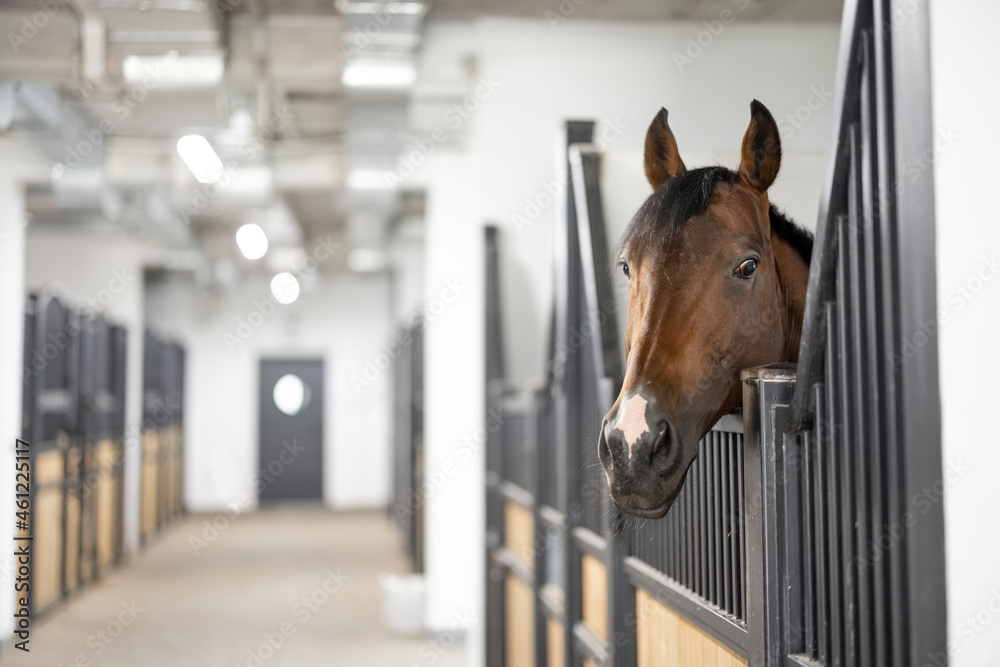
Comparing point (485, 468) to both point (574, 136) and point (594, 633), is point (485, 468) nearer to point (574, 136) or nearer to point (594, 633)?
point (594, 633)

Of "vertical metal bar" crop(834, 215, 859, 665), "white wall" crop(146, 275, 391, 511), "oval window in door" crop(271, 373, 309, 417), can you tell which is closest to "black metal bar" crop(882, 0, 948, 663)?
"vertical metal bar" crop(834, 215, 859, 665)

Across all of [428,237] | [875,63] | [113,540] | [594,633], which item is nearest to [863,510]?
[875,63]

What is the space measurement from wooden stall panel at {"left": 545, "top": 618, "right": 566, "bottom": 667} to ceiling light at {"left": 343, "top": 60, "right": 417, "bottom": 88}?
224 centimetres

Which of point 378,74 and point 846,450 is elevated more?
point 378,74

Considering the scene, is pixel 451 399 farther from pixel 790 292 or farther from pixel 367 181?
pixel 790 292

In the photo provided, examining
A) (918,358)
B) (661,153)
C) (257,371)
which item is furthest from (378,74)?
(257,371)

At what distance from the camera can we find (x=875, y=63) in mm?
1047

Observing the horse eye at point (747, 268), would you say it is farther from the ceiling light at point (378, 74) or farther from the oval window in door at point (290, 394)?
the oval window in door at point (290, 394)

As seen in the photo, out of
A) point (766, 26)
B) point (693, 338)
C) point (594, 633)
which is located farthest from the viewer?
point (766, 26)

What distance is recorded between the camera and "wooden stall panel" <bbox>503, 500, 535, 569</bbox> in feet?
11.3

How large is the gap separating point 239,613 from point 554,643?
3872 millimetres

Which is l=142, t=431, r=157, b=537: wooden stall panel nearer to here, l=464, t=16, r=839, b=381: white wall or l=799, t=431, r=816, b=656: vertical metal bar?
l=464, t=16, r=839, b=381: white wall

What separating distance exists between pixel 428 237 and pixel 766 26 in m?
2.95

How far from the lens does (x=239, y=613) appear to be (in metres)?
6.33
